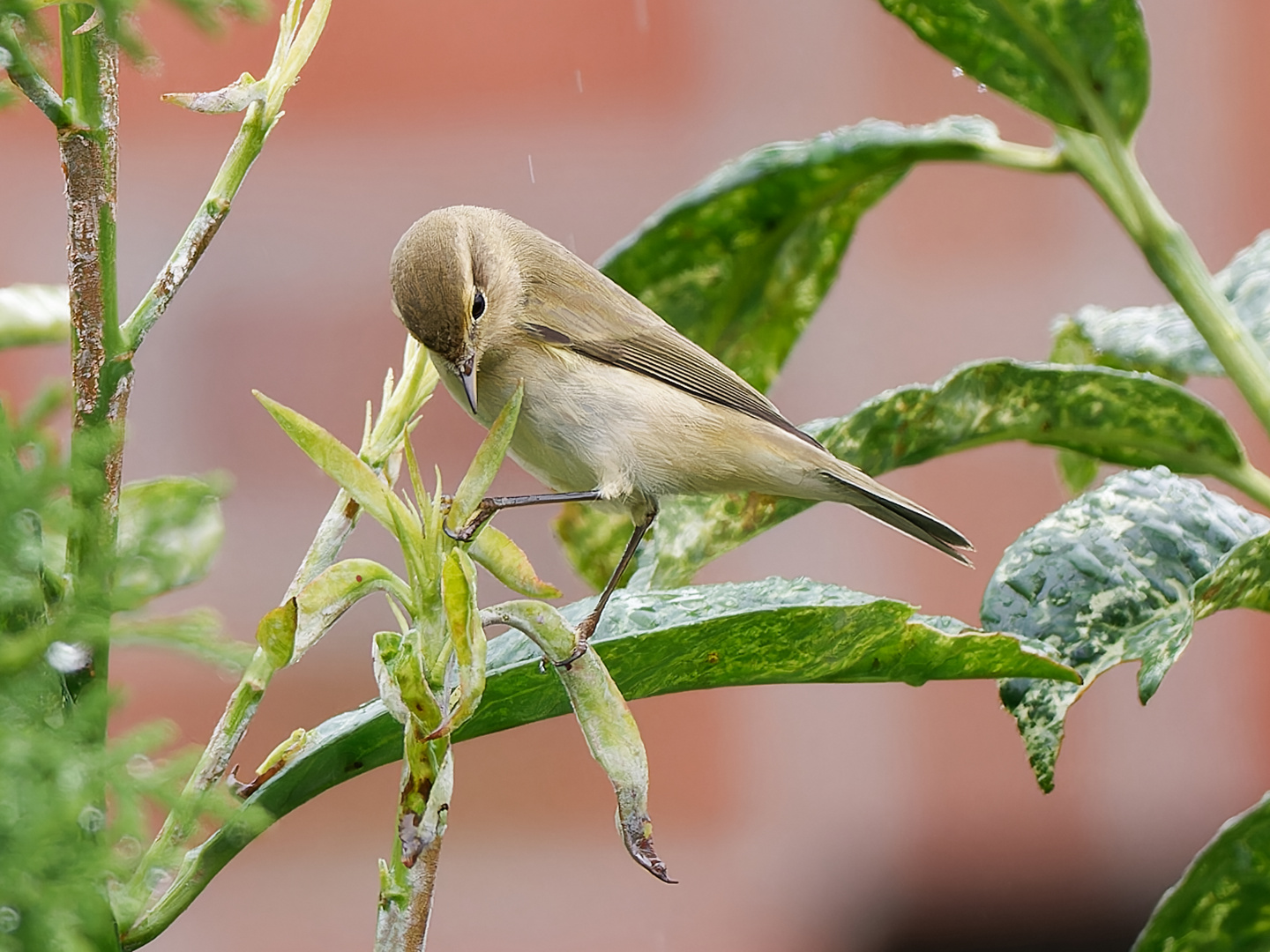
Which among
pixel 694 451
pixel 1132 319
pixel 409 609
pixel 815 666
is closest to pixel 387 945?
pixel 409 609

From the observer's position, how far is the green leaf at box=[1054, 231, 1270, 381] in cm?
78

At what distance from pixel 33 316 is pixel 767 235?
44cm

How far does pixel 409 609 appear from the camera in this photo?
13.7 inches

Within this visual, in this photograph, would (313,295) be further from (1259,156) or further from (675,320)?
(1259,156)

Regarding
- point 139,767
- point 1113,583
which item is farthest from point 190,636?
point 1113,583

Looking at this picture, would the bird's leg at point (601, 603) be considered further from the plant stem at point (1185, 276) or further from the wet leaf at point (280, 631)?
the plant stem at point (1185, 276)

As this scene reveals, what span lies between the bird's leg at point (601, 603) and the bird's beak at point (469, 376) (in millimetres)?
126

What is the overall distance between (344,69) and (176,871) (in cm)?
193

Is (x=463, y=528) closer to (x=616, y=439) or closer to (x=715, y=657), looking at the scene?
(x=715, y=657)

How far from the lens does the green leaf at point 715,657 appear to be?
44 centimetres

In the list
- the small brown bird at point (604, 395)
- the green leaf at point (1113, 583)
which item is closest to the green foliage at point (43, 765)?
the green leaf at point (1113, 583)

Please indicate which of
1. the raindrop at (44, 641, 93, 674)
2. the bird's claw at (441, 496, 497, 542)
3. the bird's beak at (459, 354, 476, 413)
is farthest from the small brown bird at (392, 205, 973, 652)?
the raindrop at (44, 641, 93, 674)

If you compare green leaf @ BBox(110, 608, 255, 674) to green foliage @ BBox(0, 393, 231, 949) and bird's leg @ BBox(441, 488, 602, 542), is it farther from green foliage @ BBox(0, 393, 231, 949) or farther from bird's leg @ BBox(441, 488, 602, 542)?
bird's leg @ BBox(441, 488, 602, 542)

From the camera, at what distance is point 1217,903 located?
0.65 m
